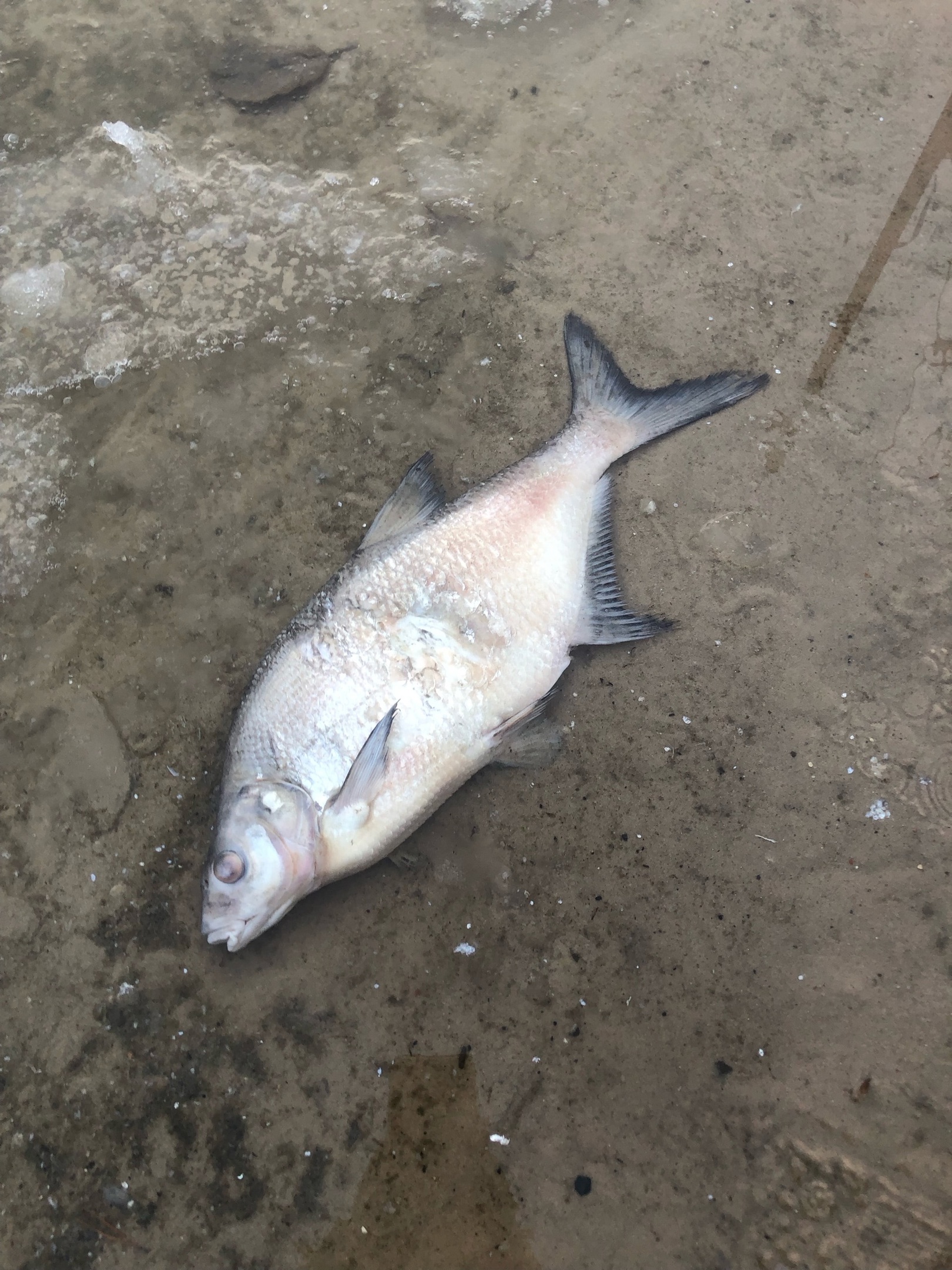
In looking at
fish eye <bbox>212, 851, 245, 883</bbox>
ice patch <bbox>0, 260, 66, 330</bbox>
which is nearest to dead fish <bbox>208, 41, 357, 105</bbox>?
ice patch <bbox>0, 260, 66, 330</bbox>

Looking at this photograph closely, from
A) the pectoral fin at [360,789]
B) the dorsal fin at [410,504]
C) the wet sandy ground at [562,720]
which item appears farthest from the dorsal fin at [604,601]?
the pectoral fin at [360,789]

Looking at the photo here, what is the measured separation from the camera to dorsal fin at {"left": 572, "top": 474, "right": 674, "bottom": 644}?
10.6ft

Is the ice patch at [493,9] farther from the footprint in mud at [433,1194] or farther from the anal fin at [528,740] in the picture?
the footprint in mud at [433,1194]

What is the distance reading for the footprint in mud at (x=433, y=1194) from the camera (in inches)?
107

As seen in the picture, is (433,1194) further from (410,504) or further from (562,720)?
(410,504)

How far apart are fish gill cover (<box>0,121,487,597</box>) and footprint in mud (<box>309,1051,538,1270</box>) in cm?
304

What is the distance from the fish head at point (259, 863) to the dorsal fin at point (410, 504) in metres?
1.11

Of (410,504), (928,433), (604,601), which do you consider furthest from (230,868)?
(928,433)

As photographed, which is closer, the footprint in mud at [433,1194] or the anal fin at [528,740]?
the footprint in mud at [433,1194]

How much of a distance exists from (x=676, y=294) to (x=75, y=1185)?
4.46 metres

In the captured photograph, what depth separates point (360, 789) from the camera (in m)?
2.91

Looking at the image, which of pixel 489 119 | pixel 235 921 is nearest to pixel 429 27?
pixel 489 119

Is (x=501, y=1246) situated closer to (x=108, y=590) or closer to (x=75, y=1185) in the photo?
(x=75, y=1185)

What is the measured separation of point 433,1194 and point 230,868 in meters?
1.37
